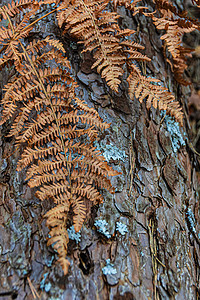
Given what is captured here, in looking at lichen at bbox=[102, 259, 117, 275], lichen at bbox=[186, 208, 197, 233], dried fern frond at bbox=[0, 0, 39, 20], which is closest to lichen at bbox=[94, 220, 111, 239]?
lichen at bbox=[102, 259, 117, 275]

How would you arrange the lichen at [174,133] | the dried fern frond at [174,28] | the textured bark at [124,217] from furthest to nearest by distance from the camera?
1. the lichen at [174,133]
2. the dried fern frond at [174,28]
3. the textured bark at [124,217]

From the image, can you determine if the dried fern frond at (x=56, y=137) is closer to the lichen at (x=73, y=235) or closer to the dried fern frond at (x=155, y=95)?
the lichen at (x=73, y=235)

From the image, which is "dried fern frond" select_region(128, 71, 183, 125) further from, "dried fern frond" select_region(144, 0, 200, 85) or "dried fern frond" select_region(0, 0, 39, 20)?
"dried fern frond" select_region(0, 0, 39, 20)

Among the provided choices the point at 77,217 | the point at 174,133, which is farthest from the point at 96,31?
the point at 77,217

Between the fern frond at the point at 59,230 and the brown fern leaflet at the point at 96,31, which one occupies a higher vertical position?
the brown fern leaflet at the point at 96,31

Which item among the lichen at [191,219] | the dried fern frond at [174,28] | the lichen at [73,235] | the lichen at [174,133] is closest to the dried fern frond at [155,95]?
the dried fern frond at [174,28]

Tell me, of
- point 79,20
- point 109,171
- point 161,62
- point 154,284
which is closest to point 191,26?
point 161,62

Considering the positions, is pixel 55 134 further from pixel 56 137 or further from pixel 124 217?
pixel 124 217

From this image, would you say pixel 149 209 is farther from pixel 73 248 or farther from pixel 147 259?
pixel 73 248
